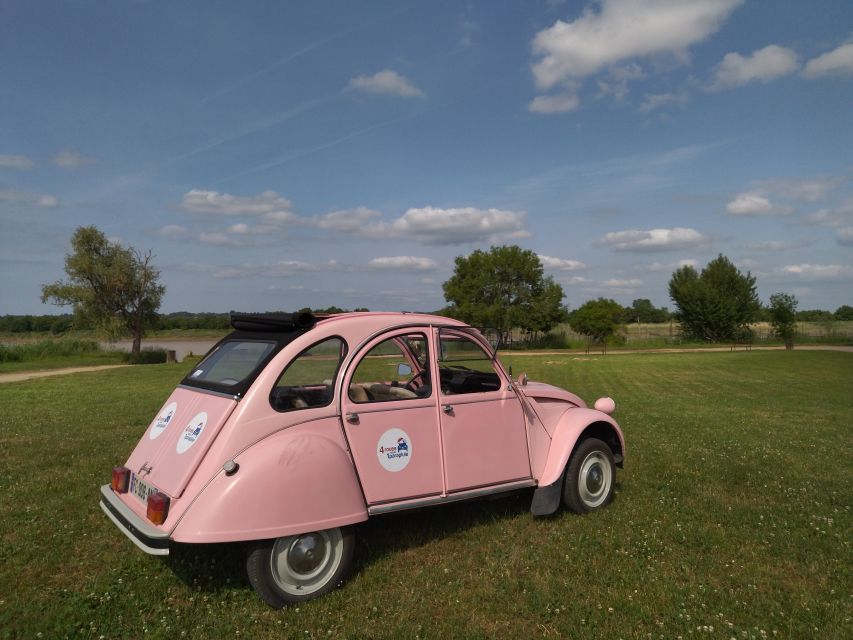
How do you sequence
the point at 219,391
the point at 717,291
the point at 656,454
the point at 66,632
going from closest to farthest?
the point at 66,632, the point at 219,391, the point at 656,454, the point at 717,291

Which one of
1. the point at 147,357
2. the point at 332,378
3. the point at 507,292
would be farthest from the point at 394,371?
the point at 507,292

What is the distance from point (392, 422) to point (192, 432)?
56.6 inches

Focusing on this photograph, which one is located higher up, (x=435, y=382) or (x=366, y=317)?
(x=366, y=317)

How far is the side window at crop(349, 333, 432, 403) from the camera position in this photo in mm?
4789

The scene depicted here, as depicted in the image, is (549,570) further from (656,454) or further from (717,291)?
(717,291)

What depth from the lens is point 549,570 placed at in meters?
4.74

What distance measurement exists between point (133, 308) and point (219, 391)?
4529 cm

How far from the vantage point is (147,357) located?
123ft

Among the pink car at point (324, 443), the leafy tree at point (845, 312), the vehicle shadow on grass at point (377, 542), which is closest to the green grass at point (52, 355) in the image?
the vehicle shadow on grass at point (377, 542)

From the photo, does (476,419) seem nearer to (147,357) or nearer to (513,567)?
(513,567)

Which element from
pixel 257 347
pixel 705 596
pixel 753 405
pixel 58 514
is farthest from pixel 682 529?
pixel 753 405

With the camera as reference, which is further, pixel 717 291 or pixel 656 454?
pixel 717 291

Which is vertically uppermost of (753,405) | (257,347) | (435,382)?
(257,347)

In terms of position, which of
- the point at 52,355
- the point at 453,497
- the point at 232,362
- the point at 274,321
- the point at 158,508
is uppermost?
the point at 274,321
